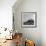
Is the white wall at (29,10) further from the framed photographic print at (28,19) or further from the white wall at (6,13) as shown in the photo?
the white wall at (6,13)

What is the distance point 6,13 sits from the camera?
4.49 m

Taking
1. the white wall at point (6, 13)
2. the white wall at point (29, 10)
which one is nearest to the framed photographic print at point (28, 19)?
the white wall at point (29, 10)

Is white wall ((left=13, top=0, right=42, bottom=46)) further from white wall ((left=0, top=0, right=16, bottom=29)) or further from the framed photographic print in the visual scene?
white wall ((left=0, top=0, right=16, bottom=29))

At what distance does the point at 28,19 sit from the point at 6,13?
127 cm

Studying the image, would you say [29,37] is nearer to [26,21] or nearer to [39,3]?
[26,21]

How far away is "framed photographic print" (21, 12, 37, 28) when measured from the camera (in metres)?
5.38

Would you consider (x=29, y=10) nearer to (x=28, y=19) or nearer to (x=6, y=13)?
(x=28, y=19)

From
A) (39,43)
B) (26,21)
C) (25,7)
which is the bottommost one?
(39,43)

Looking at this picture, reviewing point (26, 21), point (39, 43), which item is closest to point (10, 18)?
point (26, 21)

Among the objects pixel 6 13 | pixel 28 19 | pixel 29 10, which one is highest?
pixel 29 10

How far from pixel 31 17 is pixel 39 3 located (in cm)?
75

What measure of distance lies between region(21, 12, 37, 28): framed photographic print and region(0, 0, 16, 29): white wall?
0.99 m

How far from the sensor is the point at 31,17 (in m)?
5.38

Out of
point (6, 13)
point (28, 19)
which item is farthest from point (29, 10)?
point (6, 13)
